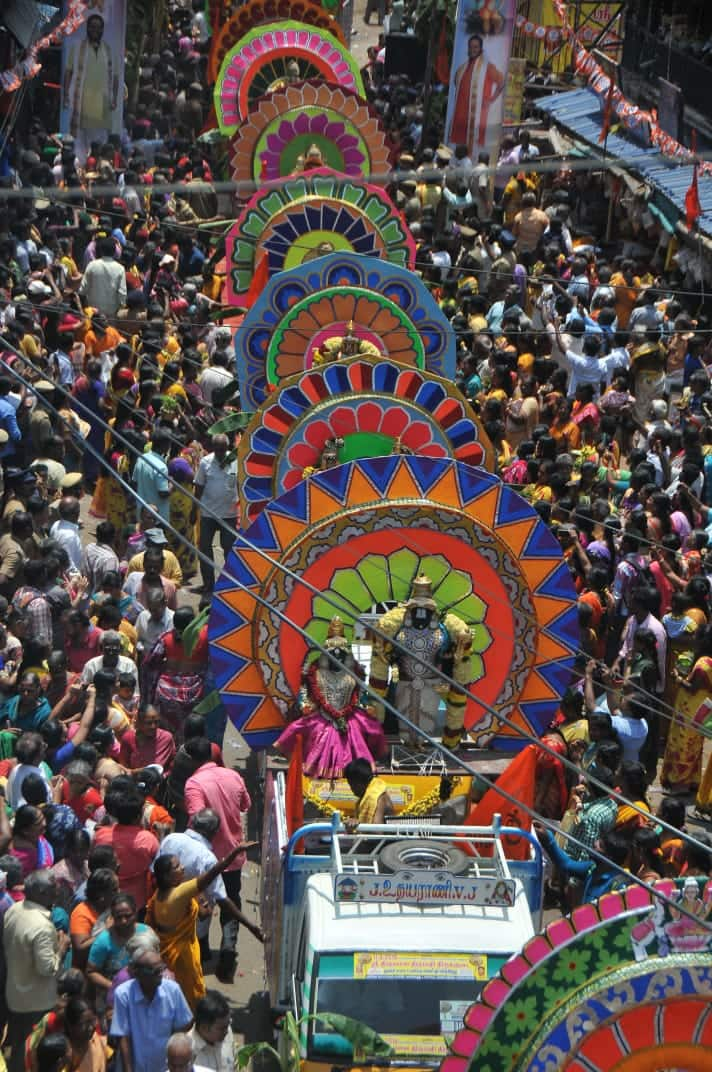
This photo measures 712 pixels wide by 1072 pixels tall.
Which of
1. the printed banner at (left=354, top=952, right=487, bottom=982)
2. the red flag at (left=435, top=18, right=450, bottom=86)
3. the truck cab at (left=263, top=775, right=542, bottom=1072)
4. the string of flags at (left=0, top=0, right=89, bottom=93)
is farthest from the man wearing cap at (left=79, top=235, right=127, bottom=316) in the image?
the red flag at (left=435, top=18, right=450, bottom=86)

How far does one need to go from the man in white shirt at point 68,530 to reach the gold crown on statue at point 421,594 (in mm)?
3158

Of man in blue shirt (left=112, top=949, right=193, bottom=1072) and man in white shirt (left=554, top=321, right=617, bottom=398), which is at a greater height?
man in white shirt (left=554, top=321, right=617, bottom=398)

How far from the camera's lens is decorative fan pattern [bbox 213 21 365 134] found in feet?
92.1

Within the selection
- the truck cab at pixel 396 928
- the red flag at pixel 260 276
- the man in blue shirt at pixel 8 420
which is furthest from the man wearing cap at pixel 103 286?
the truck cab at pixel 396 928

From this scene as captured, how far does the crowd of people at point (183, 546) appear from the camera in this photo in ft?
32.0

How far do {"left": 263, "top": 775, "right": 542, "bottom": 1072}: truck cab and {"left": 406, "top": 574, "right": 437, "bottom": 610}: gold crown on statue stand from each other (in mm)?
1813

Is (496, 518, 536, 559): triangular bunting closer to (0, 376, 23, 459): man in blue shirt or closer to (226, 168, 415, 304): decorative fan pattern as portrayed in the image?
(0, 376, 23, 459): man in blue shirt

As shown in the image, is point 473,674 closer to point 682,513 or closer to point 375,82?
point 682,513

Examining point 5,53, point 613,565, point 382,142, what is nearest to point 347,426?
point 613,565

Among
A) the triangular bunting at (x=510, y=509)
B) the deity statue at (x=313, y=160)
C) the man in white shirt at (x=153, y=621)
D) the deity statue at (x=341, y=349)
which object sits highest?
the deity statue at (x=313, y=160)

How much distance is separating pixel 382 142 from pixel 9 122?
611cm

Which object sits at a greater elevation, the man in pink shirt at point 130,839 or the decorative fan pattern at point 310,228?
the decorative fan pattern at point 310,228

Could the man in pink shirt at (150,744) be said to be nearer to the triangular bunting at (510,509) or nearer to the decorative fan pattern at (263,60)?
the triangular bunting at (510,509)

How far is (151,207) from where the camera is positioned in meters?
25.6
